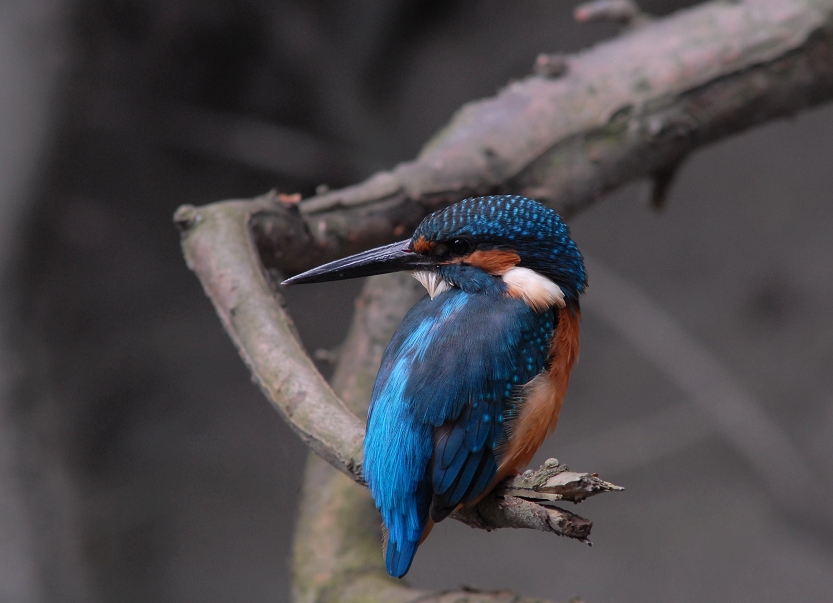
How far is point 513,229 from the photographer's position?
1.35m

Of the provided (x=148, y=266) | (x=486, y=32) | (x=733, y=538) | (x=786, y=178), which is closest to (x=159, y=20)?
(x=148, y=266)

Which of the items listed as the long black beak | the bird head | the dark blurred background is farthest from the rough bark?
the dark blurred background

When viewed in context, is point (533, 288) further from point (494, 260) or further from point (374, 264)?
point (374, 264)

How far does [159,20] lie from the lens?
2.94m

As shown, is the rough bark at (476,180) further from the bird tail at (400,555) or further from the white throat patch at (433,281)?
the white throat patch at (433,281)

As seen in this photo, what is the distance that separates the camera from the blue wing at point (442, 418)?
47.0 inches

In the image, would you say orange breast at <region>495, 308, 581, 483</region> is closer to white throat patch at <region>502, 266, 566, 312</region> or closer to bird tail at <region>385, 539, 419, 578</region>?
white throat patch at <region>502, 266, 566, 312</region>

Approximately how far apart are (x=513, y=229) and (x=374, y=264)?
0.23m

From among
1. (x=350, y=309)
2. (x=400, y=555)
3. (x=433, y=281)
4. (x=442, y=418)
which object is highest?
(x=433, y=281)

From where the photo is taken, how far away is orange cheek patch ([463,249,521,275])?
1352 millimetres

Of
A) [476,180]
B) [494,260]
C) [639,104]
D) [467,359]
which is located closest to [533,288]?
[494,260]

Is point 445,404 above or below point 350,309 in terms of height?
above

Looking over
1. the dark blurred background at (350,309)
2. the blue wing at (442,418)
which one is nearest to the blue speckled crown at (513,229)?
the blue wing at (442,418)

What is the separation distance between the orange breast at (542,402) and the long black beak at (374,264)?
242 millimetres
